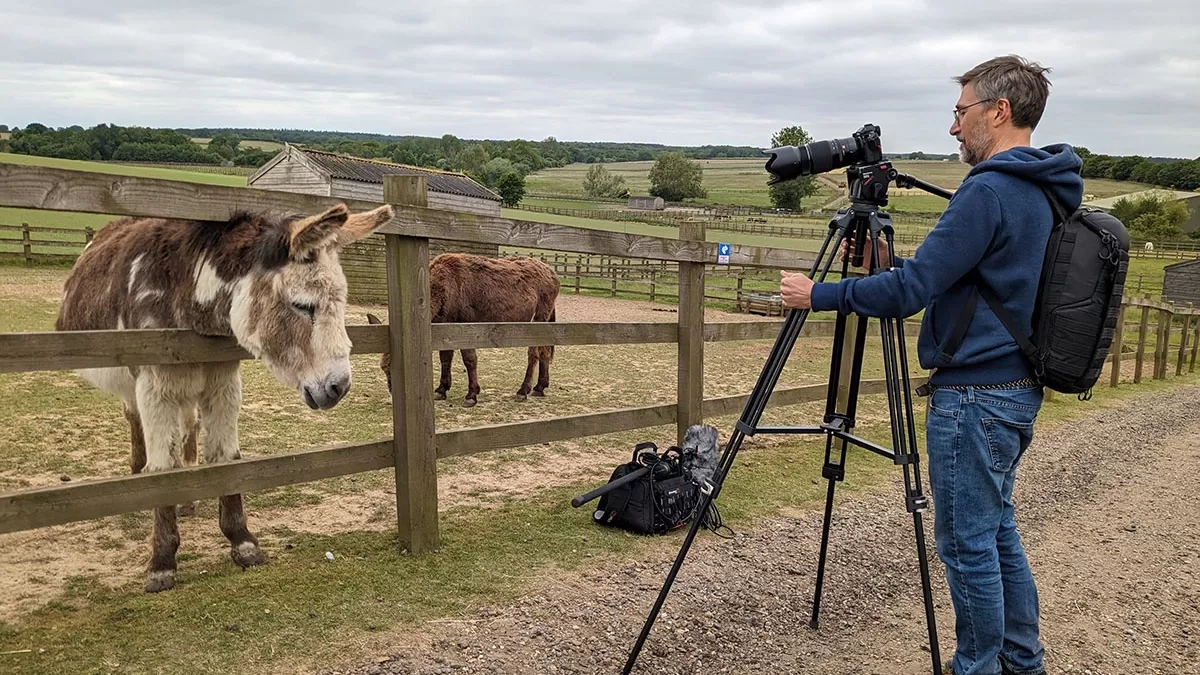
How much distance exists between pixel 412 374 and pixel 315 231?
3.25ft

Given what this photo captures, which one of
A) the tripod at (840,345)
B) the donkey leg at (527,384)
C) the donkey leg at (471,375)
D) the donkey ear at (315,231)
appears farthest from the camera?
the donkey leg at (527,384)

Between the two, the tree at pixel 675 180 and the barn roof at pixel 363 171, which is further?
the tree at pixel 675 180

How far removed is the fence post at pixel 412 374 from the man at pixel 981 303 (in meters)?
2.04

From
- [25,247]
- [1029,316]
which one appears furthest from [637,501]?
[25,247]

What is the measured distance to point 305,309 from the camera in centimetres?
330

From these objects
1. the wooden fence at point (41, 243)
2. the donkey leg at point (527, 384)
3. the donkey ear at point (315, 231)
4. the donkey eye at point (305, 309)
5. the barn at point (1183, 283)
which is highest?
the donkey ear at point (315, 231)

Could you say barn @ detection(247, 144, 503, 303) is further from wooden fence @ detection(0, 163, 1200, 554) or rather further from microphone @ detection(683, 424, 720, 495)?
microphone @ detection(683, 424, 720, 495)

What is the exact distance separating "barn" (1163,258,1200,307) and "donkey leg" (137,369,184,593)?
123ft

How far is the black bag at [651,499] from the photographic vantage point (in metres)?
4.60

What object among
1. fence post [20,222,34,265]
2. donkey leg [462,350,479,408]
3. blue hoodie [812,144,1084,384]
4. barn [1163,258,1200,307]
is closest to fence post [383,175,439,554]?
blue hoodie [812,144,1084,384]

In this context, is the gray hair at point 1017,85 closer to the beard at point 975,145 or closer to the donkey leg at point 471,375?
the beard at point 975,145

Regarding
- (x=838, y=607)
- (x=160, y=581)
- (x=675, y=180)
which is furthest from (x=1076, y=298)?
(x=675, y=180)

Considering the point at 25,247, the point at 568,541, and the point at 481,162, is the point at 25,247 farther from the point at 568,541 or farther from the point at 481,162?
the point at 481,162

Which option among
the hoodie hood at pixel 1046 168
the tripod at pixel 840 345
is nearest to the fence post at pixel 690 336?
the tripod at pixel 840 345
